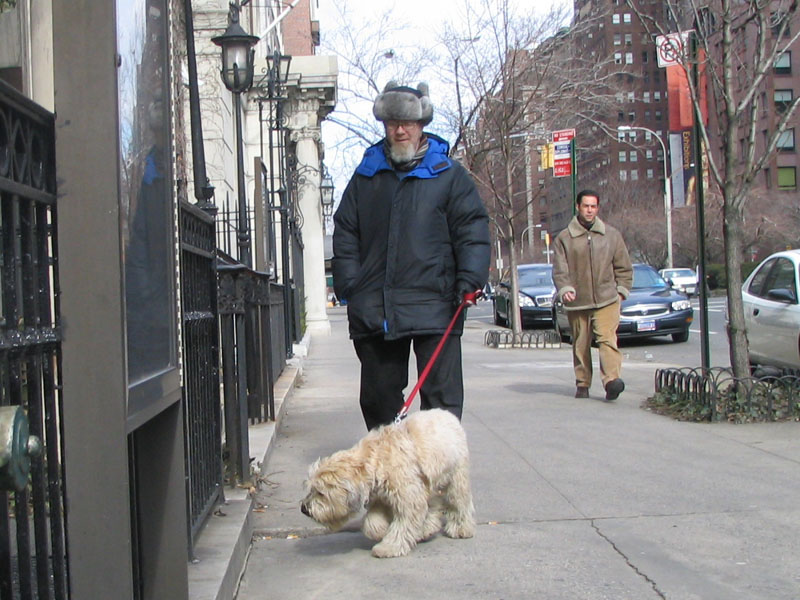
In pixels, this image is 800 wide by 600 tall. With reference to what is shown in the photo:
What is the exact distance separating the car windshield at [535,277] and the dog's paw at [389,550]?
22305mm

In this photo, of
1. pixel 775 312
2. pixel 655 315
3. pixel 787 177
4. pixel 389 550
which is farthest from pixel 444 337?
pixel 787 177

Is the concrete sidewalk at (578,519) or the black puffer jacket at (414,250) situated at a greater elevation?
the black puffer jacket at (414,250)

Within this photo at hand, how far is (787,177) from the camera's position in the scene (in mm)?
83000

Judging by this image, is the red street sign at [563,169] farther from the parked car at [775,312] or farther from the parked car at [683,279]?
the parked car at [683,279]

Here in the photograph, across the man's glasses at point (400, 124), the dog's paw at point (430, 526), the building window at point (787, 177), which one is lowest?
the dog's paw at point (430, 526)

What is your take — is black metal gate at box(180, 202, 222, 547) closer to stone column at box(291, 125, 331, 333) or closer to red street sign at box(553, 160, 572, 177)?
red street sign at box(553, 160, 572, 177)

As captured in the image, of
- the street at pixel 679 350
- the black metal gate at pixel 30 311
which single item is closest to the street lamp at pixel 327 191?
the street at pixel 679 350

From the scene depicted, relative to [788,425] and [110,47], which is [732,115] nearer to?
[788,425]

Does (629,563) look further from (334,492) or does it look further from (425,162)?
(425,162)

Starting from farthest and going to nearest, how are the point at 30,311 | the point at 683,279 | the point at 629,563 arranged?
the point at 683,279 < the point at 629,563 < the point at 30,311

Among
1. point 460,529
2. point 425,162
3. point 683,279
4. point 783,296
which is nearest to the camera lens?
point 460,529

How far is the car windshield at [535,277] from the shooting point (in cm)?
2648

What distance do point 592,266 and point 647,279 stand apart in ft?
38.7

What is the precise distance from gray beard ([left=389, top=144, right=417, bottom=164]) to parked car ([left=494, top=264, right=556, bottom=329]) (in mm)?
18825
